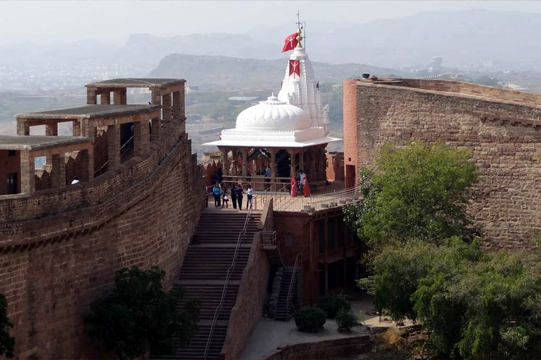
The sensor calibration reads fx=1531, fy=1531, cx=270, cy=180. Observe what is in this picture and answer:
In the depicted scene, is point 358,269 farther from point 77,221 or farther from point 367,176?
point 77,221

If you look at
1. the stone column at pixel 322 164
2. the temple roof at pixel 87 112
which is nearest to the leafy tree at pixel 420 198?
the stone column at pixel 322 164

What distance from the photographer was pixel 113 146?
4078 centimetres

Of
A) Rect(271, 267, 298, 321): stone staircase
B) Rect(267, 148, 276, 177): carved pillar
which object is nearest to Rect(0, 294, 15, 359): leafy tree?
Rect(271, 267, 298, 321): stone staircase

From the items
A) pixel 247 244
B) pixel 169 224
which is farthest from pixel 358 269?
pixel 169 224

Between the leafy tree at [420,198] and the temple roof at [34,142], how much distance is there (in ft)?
38.7

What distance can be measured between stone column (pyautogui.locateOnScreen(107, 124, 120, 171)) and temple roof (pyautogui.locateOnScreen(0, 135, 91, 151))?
A: 2.05 metres

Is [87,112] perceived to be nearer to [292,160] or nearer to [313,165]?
[292,160]

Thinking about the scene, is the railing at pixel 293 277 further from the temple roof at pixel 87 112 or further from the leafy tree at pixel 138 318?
the temple roof at pixel 87 112

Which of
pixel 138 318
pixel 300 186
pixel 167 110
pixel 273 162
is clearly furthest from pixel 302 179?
pixel 138 318

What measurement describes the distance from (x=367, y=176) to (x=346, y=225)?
6.03 ft

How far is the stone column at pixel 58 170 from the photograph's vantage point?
37.6m

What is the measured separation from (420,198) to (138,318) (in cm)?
1195

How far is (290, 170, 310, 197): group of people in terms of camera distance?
5138cm

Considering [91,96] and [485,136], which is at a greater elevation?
[91,96]
